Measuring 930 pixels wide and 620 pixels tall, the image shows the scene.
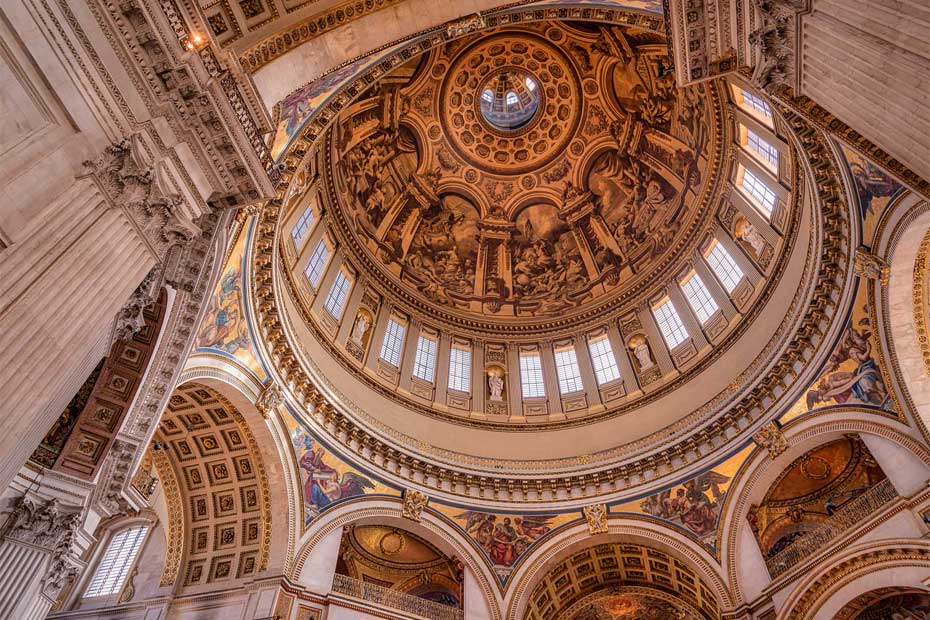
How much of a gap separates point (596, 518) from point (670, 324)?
8.62 meters

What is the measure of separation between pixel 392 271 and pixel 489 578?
13.2 m

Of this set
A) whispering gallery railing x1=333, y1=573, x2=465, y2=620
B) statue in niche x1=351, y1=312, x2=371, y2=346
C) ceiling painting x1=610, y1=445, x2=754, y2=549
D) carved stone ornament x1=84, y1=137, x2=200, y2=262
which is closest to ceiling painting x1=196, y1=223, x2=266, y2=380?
carved stone ornament x1=84, y1=137, x2=200, y2=262

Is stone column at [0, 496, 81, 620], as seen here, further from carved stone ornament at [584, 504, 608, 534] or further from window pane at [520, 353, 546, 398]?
window pane at [520, 353, 546, 398]

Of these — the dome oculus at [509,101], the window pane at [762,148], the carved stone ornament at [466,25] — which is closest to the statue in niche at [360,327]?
the carved stone ornament at [466,25]

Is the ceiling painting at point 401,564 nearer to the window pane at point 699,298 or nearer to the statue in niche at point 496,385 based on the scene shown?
the statue in niche at point 496,385

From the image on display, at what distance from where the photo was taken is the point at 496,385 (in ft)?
84.2

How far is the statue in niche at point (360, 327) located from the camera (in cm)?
2377

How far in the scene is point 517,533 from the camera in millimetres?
20344

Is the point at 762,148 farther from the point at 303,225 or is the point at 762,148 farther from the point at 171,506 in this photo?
the point at 171,506

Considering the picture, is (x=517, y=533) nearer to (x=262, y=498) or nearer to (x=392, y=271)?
(x=262, y=498)

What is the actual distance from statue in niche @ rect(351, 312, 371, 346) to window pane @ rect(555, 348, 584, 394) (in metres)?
8.07

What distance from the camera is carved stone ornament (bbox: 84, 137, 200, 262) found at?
8.37 metres

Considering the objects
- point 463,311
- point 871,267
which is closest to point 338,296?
point 463,311

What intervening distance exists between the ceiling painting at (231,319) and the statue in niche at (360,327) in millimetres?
6418
